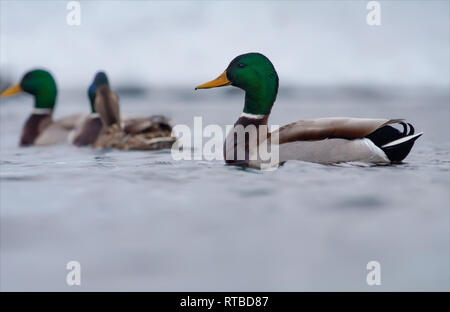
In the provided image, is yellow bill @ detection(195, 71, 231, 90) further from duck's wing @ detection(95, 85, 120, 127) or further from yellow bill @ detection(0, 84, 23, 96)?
yellow bill @ detection(0, 84, 23, 96)

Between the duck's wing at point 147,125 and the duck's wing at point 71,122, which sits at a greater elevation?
the duck's wing at point 147,125

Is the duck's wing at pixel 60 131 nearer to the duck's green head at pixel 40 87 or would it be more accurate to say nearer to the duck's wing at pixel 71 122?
the duck's wing at pixel 71 122

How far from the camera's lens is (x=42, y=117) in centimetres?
1034

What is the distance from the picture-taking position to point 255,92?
6.26 meters

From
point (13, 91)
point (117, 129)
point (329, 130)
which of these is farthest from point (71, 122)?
point (329, 130)

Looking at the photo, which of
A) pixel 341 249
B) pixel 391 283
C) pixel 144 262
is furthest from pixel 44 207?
pixel 391 283

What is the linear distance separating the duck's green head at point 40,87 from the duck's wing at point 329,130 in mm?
6096

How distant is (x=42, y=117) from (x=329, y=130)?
6.16 meters

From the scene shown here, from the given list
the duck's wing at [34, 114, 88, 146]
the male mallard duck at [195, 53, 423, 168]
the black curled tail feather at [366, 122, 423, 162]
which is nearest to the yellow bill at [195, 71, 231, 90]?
the male mallard duck at [195, 53, 423, 168]

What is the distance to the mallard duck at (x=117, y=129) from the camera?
8031 mm

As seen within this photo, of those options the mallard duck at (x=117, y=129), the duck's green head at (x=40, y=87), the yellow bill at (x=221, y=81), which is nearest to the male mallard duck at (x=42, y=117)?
the duck's green head at (x=40, y=87)

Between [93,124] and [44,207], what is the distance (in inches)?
193

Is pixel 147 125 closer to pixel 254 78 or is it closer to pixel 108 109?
pixel 108 109

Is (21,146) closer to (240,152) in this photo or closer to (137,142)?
(137,142)
